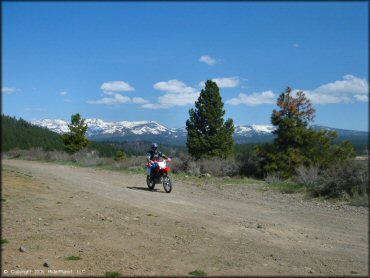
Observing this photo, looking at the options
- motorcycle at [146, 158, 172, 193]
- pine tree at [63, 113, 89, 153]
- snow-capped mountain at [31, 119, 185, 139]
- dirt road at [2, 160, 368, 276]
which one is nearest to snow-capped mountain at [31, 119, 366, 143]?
snow-capped mountain at [31, 119, 185, 139]

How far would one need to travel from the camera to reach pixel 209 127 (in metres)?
36.8

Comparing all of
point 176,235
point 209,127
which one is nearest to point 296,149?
point 209,127

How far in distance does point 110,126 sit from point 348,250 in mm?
18719

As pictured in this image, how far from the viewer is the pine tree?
163ft

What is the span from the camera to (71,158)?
41.7 metres

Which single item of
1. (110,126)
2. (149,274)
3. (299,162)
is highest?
(110,126)

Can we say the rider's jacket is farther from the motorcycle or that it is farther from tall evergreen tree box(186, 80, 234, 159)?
tall evergreen tree box(186, 80, 234, 159)

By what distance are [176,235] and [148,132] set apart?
82.5ft

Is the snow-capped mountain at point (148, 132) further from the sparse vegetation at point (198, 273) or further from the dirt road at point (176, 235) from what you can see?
the sparse vegetation at point (198, 273)

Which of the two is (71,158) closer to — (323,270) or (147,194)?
(147,194)

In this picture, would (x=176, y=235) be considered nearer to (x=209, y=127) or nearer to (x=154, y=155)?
(x=154, y=155)

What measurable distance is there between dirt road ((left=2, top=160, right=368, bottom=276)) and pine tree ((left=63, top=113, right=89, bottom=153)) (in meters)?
35.7

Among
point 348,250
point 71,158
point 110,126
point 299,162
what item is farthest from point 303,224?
point 71,158

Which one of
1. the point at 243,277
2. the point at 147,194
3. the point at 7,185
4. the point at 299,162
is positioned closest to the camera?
the point at 243,277
